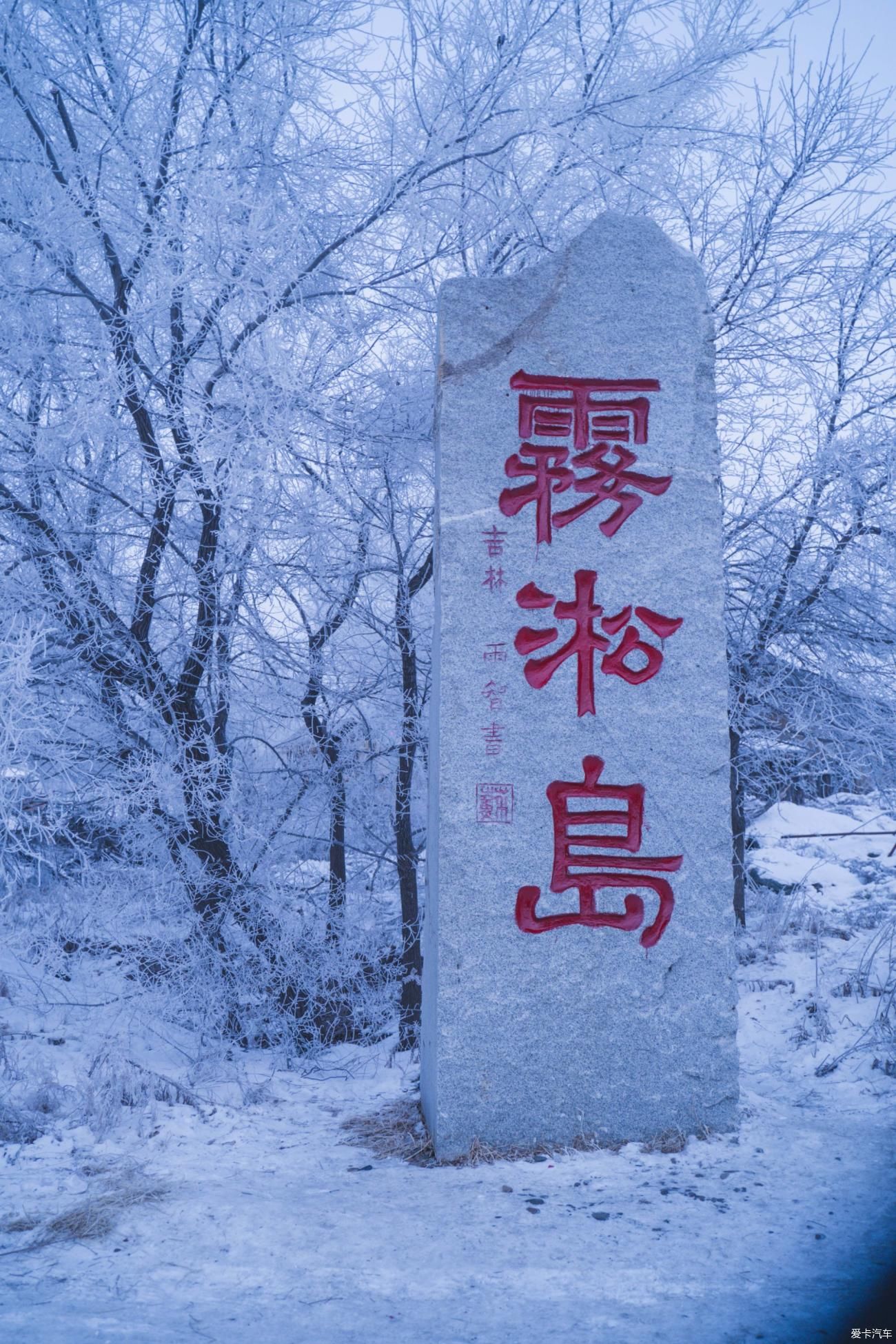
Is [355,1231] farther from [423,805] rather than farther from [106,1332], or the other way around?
[423,805]

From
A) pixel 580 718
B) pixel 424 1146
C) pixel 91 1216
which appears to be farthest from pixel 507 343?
pixel 91 1216

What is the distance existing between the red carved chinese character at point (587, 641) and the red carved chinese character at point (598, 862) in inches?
11.3

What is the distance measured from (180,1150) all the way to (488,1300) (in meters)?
1.32

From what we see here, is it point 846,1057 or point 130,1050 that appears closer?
point 846,1057

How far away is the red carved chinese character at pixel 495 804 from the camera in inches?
126

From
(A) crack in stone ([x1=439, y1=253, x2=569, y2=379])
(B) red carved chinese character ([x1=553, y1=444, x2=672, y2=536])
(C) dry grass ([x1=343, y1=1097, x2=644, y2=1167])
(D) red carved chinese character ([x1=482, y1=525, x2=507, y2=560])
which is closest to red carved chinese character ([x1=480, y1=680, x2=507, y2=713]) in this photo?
(D) red carved chinese character ([x1=482, y1=525, x2=507, y2=560])

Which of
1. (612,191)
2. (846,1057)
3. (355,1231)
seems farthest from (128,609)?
(846,1057)

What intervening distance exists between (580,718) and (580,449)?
36.8 inches

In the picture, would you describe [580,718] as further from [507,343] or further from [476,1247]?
[476,1247]

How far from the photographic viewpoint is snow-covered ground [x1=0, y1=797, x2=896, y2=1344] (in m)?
2.17

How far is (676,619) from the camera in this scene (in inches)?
131

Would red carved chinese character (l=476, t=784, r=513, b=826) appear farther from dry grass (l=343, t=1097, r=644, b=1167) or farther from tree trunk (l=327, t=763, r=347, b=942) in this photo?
tree trunk (l=327, t=763, r=347, b=942)

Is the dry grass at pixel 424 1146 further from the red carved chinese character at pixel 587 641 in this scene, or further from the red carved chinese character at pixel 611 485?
Result: the red carved chinese character at pixel 611 485

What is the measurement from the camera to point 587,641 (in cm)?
329
